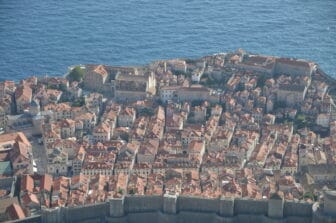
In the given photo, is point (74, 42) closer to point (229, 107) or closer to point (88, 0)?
point (88, 0)

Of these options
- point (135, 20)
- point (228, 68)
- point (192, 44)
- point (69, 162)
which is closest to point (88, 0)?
A: point (135, 20)

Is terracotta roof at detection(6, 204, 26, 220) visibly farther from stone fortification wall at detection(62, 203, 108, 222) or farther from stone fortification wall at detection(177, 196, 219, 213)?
stone fortification wall at detection(177, 196, 219, 213)

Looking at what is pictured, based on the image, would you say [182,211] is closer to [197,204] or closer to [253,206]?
[197,204]

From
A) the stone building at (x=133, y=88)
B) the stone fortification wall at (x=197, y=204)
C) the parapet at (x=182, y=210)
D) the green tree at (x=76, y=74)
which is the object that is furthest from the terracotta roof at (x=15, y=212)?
the green tree at (x=76, y=74)

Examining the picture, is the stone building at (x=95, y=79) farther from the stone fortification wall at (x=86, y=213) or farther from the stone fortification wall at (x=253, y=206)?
the stone fortification wall at (x=253, y=206)

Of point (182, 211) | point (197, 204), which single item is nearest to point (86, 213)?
point (182, 211)

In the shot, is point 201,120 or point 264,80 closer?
point 201,120

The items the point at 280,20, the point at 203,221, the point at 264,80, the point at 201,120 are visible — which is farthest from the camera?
the point at 280,20
